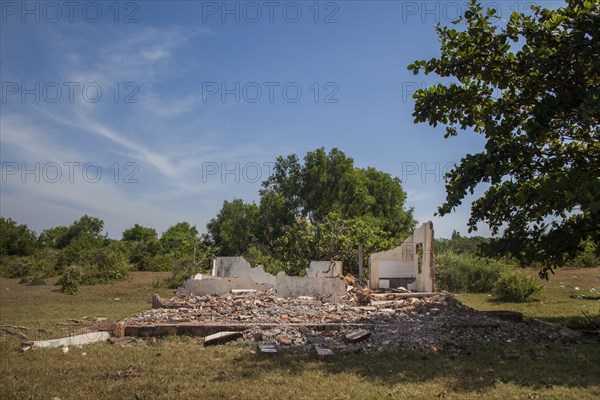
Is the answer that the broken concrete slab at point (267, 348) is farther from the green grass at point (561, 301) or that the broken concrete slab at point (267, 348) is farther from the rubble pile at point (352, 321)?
the green grass at point (561, 301)

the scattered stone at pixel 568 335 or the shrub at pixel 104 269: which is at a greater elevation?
the shrub at pixel 104 269

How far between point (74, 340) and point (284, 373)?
4513mm

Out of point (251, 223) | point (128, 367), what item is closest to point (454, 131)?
point (128, 367)

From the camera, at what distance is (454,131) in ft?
34.4

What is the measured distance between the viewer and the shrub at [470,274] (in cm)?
2203

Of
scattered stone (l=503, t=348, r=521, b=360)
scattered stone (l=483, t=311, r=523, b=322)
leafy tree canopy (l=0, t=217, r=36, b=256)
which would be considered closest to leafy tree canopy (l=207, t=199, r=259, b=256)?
leafy tree canopy (l=0, t=217, r=36, b=256)

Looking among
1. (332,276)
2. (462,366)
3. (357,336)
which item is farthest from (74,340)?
(332,276)

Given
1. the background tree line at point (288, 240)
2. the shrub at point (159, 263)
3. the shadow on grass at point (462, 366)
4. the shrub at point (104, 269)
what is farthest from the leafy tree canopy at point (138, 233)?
the shadow on grass at point (462, 366)

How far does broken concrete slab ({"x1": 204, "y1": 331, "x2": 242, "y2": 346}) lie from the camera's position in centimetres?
927

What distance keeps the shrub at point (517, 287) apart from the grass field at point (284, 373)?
9.18 metres

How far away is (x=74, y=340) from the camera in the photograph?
369 inches

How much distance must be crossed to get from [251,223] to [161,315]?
28753 millimetres

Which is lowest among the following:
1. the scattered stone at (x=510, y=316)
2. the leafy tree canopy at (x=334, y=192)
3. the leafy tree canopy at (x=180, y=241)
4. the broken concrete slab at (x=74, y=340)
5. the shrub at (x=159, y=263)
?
the broken concrete slab at (x=74, y=340)

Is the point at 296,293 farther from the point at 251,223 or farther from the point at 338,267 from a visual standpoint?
the point at 251,223
